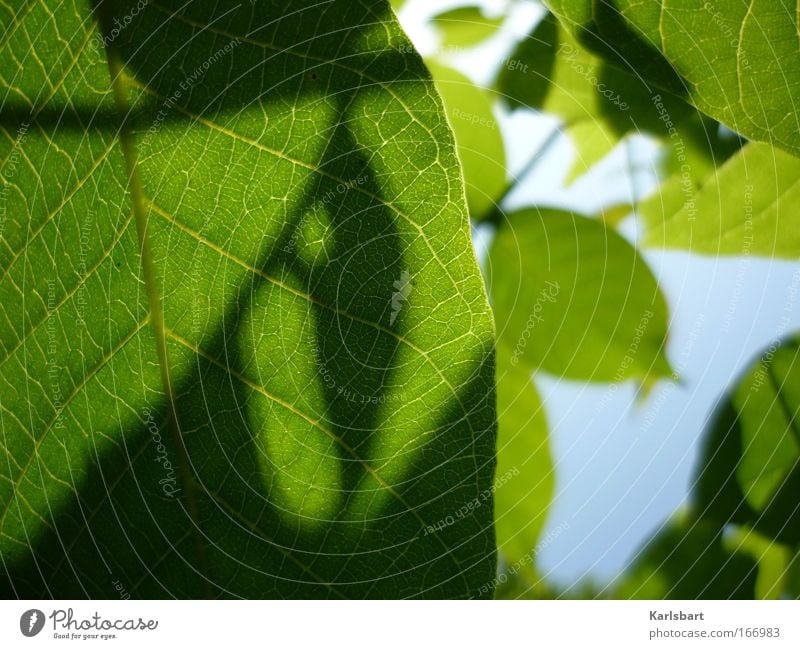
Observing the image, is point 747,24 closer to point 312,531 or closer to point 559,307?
point 559,307

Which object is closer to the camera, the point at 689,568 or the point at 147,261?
the point at 147,261

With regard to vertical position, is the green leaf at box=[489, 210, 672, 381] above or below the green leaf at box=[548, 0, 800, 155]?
below

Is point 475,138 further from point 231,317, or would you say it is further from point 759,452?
point 759,452

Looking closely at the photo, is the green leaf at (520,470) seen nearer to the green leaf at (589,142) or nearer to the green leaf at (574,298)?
the green leaf at (574,298)

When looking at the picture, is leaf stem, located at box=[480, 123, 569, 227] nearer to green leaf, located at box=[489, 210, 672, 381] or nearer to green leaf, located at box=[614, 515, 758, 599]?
green leaf, located at box=[489, 210, 672, 381]

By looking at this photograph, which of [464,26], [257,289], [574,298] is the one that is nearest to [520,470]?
[574,298]

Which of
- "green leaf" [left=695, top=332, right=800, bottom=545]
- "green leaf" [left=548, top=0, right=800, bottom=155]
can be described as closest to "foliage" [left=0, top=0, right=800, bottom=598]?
"green leaf" [left=548, top=0, right=800, bottom=155]

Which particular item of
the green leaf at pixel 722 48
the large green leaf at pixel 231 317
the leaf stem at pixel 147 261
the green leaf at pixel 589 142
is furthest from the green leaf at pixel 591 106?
the leaf stem at pixel 147 261
